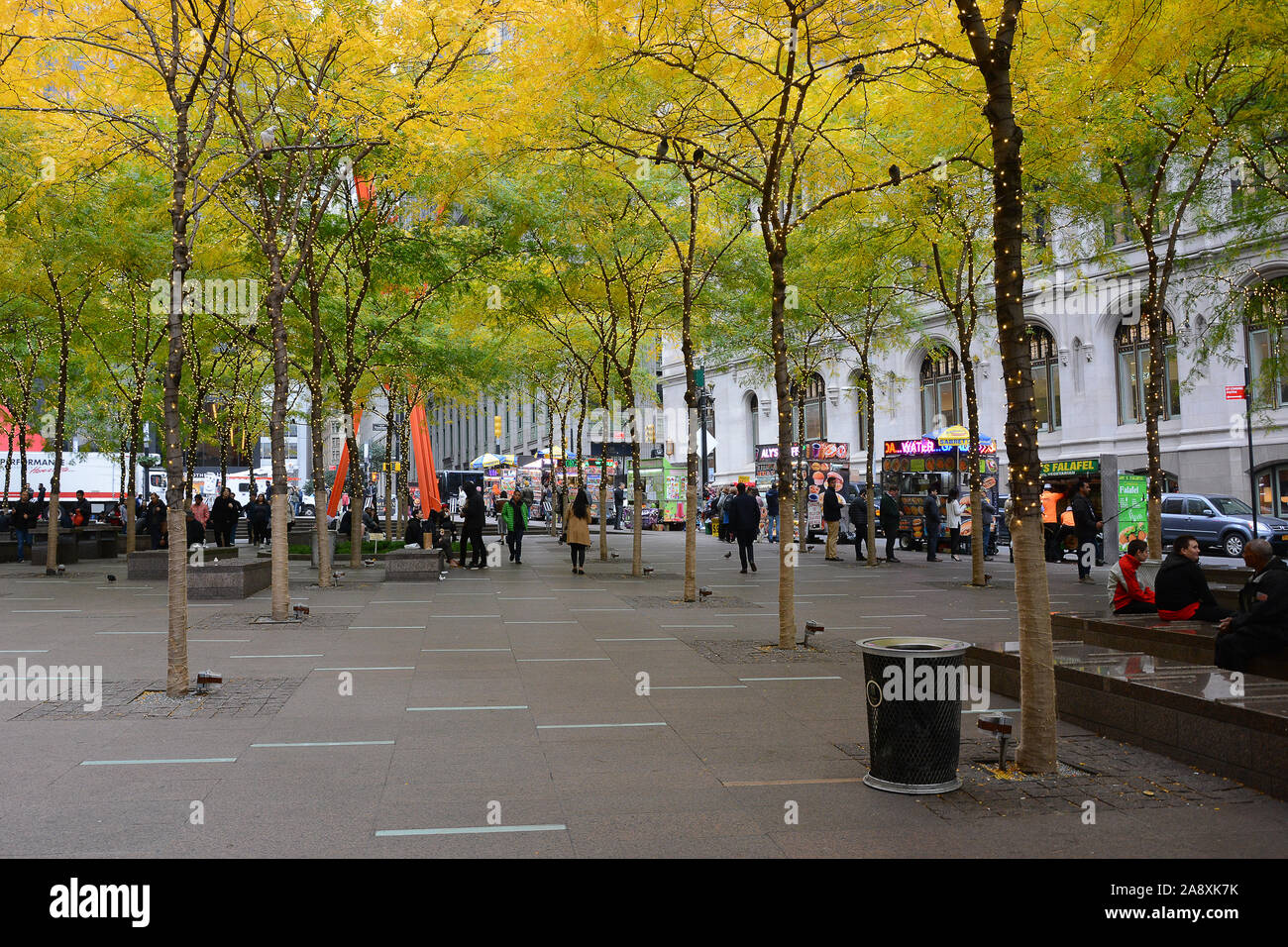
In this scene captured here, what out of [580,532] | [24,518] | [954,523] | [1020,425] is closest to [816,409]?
[954,523]

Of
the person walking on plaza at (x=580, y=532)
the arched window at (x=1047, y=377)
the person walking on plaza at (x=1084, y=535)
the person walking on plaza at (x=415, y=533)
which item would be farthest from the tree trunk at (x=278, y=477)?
the arched window at (x=1047, y=377)

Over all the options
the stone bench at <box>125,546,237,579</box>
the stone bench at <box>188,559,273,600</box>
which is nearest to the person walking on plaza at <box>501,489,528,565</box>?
the stone bench at <box>125,546,237,579</box>

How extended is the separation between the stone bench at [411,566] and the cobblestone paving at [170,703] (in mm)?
11222

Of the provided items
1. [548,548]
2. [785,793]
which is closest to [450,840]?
[785,793]

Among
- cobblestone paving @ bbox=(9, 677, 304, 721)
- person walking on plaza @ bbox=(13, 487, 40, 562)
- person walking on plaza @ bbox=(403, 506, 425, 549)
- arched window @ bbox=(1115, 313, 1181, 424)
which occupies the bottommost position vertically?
cobblestone paving @ bbox=(9, 677, 304, 721)

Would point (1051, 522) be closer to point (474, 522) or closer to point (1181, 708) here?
point (474, 522)

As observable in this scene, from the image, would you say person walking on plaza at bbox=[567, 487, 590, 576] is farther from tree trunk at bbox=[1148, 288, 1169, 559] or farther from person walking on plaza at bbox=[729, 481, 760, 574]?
tree trunk at bbox=[1148, 288, 1169, 559]

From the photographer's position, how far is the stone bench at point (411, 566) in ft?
69.8

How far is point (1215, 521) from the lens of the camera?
3031cm

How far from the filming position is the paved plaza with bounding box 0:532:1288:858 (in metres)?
5.51

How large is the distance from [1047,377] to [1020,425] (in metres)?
39.9

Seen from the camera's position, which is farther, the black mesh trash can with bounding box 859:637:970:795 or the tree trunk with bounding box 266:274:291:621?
the tree trunk with bounding box 266:274:291:621

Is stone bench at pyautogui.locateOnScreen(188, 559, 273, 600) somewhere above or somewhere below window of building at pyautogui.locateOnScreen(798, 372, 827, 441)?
below

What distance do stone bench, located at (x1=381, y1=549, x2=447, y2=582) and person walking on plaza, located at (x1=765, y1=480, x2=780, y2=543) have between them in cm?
1836
